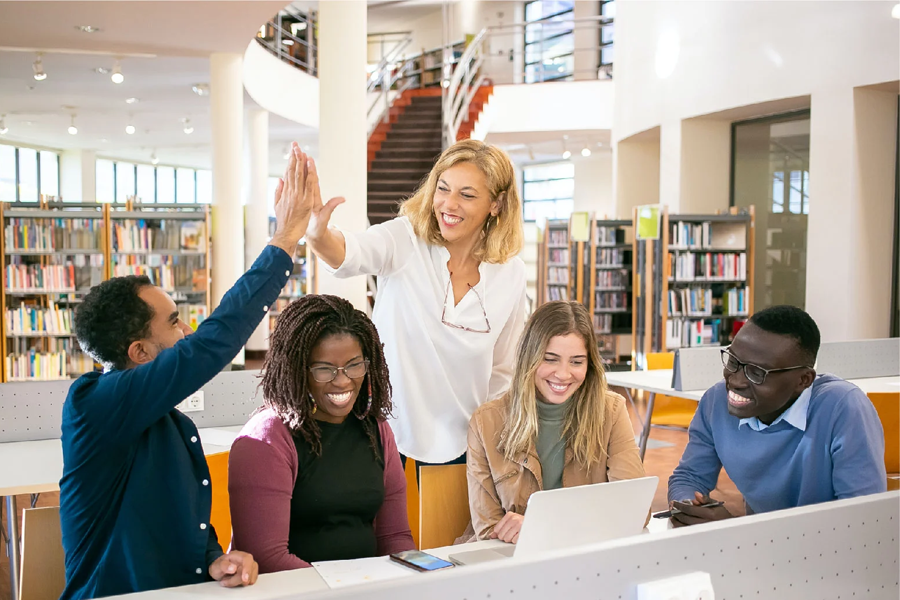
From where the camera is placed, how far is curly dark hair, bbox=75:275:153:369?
1803mm

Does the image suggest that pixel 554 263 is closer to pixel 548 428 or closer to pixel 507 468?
pixel 548 428

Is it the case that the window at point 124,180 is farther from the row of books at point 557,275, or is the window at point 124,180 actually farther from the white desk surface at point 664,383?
the white desk surface at point 664,383

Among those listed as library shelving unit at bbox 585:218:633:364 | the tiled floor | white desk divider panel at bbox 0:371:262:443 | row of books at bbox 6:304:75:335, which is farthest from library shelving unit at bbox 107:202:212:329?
white desk divider panel at bbox 0:371:262:443

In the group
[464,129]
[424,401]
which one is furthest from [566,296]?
[424,401]

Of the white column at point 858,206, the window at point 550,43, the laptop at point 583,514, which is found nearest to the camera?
the laptop at point 583,514

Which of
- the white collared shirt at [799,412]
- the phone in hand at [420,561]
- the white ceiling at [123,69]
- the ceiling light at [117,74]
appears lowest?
the phone in hand at [420,561]

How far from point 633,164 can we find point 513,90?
3.08 meters

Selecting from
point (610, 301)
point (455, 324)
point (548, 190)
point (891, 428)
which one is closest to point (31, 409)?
point (455, 324)

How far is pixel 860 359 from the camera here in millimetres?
5211

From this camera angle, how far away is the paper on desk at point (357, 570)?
164 cm

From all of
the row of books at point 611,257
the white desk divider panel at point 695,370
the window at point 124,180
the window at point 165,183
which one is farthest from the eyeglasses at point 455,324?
the window at point 165,183

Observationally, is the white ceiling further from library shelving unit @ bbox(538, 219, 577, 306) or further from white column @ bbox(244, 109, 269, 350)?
library shelving unit @ bbox(538, 219, 577, 306)

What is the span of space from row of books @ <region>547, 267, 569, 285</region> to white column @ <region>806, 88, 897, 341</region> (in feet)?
14.5

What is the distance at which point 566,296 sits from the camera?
12.0 metres
